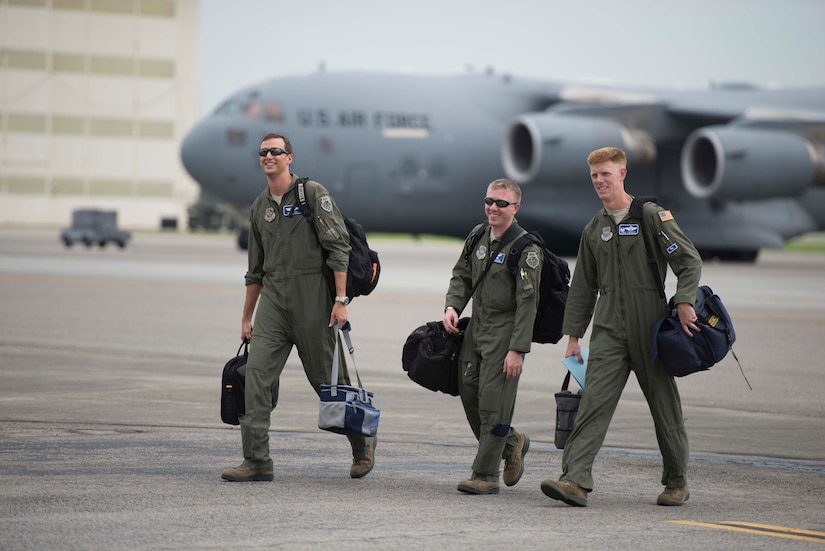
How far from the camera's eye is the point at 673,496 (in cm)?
657

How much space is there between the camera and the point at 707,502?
6715 mm

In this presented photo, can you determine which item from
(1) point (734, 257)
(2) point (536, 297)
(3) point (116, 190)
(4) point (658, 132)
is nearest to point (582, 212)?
(4) point (658, 132)

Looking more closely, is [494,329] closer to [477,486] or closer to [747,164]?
[477,486]

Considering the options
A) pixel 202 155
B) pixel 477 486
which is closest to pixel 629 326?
pixel 477 486

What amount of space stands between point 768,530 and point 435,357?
1.96 metres

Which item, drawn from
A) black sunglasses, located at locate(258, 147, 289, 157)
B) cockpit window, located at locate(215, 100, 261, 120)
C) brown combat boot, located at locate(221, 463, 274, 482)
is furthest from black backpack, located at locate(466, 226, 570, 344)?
cockpit window, located at locate(215, 100, 261, 120)

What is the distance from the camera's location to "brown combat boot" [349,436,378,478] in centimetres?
719

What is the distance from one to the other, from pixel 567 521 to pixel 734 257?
1161 inches

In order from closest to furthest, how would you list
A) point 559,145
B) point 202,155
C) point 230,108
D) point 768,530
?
point 768,530
point 559,145
point 202,155
point 230,108

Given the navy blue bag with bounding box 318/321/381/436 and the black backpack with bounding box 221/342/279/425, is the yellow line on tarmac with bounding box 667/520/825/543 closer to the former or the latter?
the navy blue bag with bounding box 318/321/381/436

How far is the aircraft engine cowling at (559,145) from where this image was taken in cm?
2959

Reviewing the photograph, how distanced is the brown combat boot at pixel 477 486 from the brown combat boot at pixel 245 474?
39.6 inches

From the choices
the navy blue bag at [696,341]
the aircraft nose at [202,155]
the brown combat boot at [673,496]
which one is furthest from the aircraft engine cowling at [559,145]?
the brown combat boot at [673,496]

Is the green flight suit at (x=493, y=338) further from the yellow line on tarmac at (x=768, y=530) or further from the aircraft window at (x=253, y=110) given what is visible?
the aircraft window at (x=253, y=110)
